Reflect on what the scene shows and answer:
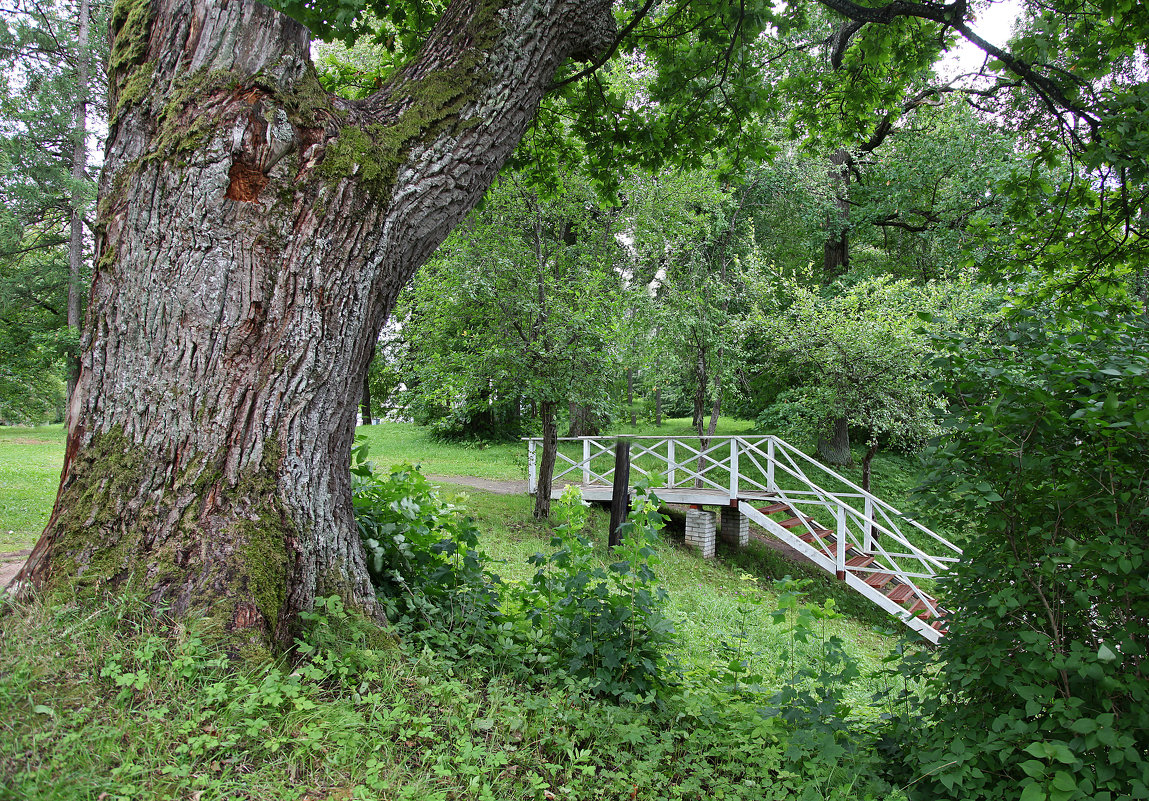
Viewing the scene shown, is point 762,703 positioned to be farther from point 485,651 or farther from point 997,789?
point 485,651

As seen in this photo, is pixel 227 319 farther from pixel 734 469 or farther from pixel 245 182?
pixel 734 469

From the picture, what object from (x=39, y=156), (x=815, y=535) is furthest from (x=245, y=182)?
(x=39, y=156)

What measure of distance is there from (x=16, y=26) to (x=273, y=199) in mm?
16387

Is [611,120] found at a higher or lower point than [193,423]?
higher

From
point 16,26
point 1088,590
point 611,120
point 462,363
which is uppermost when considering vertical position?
point 16,26

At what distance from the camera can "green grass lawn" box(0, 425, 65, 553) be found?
21.2ft

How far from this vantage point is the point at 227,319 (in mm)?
2262

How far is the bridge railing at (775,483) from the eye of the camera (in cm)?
921

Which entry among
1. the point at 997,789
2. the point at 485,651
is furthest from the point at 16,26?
the point at 997,789

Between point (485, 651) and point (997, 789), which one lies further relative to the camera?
point (485, 651)

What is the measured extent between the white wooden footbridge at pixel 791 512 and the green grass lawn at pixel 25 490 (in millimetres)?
5903

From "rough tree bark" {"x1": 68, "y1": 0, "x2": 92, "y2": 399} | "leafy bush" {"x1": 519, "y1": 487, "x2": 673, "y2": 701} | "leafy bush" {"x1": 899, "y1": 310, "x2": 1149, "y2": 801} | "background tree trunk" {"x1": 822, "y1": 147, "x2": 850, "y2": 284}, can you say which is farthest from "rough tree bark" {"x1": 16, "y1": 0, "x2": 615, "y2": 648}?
"background tree trunk" {"x1": 822, "y1": 147, "x2": 850, "y2": 284}

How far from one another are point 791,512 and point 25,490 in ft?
41.1

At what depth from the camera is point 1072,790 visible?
1.81 m
